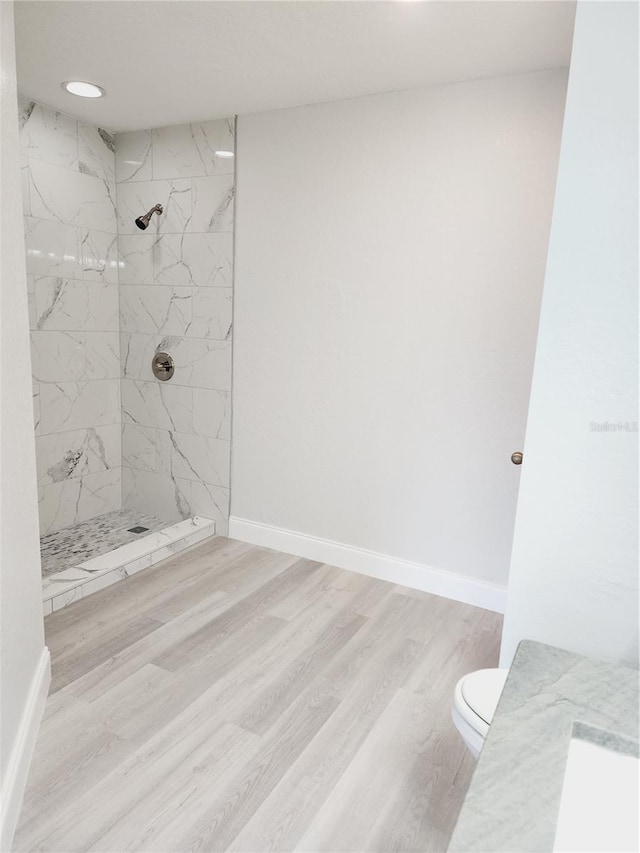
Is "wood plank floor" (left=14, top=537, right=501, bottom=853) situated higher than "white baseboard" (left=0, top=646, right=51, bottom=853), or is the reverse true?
"white baseboard" (left=0, top=646, right=51, bottom=853)

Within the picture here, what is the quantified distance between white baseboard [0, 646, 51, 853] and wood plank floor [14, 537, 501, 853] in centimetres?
4

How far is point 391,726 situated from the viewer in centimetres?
199

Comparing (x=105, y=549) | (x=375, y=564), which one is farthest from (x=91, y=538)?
(x=375, y=564)

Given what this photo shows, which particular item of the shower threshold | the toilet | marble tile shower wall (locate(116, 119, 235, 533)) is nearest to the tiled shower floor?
the shower threshold

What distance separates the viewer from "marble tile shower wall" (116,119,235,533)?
10.8 feet

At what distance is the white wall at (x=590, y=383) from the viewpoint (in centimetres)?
129

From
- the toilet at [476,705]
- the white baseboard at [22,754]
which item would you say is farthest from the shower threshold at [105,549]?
the toilet at [476,705]

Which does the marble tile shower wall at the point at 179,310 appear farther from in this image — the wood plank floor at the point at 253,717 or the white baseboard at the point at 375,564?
the wood plank floor at the point at 253,717

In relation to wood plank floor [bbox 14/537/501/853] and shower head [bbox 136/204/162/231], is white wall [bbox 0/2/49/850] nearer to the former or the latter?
wood plank floor [bbox 14/537/501/853]

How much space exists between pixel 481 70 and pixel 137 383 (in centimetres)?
253

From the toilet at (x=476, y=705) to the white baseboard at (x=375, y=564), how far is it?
1.29m

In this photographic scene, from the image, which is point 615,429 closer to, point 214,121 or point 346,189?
point 346,189

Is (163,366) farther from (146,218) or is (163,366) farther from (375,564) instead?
(375,564)

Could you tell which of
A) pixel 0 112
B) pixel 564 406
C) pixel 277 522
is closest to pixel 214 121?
pixel 0 112
